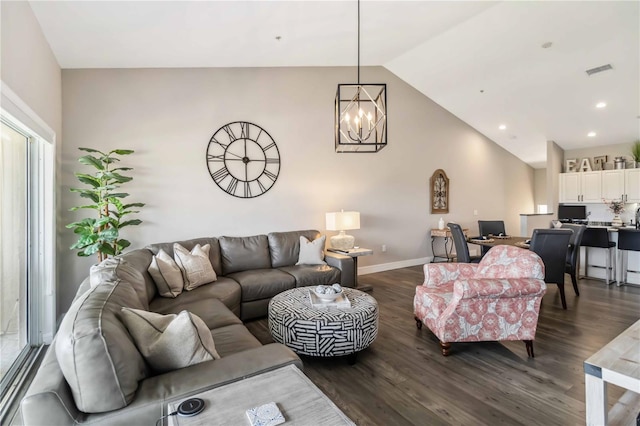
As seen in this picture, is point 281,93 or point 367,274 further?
point 367,274

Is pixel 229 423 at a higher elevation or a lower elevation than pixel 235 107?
lower

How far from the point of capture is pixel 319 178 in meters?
5.11

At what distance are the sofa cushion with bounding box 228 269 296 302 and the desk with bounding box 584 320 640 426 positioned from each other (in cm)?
275

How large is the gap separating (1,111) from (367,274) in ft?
16.0

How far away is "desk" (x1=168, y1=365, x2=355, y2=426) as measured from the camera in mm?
1001

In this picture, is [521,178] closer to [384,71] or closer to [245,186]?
[384,71]

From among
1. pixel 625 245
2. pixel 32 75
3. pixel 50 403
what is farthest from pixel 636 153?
pixel 32 75

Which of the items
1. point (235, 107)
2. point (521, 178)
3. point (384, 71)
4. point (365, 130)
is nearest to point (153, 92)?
point (235, 107)

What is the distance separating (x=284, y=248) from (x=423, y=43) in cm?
368

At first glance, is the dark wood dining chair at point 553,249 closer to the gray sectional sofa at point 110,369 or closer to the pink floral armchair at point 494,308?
the pink floral armchair at point 494,308

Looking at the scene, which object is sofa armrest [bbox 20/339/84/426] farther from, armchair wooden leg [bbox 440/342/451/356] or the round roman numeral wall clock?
the round roman numeral wall clock

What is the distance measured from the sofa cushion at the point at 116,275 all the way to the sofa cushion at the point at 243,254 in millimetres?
1522

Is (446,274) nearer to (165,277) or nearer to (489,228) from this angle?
(165,277)


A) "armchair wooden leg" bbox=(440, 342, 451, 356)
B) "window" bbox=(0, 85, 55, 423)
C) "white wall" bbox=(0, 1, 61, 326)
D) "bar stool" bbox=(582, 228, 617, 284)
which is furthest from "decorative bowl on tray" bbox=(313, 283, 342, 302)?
"bar stool" bbox=(582, 228, 617, 284)
